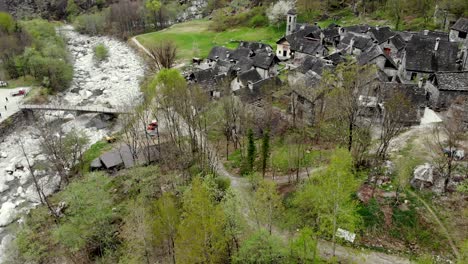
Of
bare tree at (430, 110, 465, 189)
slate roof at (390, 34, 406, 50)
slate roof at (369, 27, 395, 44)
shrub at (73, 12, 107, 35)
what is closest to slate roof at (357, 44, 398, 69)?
slate roof at (390, 34, 406, 50)

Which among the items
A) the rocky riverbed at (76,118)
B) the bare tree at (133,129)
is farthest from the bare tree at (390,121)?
the rocky riverbed at (76,118)

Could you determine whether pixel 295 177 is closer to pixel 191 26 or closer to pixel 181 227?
pixel 181 227

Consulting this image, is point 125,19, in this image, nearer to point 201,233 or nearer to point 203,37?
point 203,37

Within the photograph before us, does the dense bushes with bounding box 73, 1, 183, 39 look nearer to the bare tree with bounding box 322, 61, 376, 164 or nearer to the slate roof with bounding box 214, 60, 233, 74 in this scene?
the slate roof with bounding box 214, 60, 233, 74

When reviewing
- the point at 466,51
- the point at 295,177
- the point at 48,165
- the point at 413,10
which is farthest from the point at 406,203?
the point at 413,10

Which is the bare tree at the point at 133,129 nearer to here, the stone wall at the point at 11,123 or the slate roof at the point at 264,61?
the stone wall at the point at 11,123

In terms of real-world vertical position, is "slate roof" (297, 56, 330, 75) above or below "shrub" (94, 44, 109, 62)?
above
